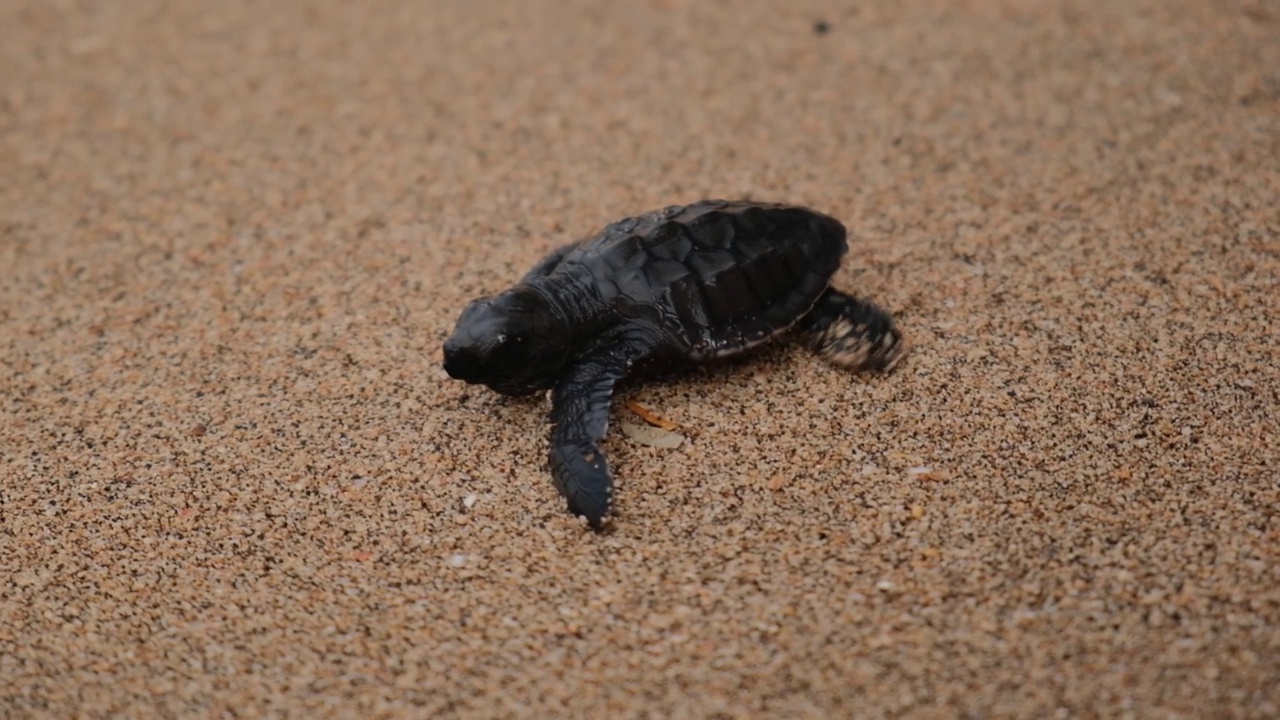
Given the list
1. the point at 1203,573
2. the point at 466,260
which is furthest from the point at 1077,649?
the point at 466,260

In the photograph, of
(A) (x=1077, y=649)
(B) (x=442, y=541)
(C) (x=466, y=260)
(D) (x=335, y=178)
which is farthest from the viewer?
(D) (x=335, y=178)

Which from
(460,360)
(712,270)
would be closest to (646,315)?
(712,270)

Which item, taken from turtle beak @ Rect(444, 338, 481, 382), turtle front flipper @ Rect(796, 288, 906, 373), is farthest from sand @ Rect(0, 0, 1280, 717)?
turtle beak @ Rect(444, 338, 481, 382)

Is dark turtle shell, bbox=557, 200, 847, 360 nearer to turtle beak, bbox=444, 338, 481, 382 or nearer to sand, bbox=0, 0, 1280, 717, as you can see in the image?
sand, bbox=0, 0, 1280, 717

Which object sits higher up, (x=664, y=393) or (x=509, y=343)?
(x=509, y=343)

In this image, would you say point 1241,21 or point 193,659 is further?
point 1241,21

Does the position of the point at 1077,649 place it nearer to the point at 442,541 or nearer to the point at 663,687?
the point at 663,687

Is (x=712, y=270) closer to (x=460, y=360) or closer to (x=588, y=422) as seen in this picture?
(x=588, y=422)
